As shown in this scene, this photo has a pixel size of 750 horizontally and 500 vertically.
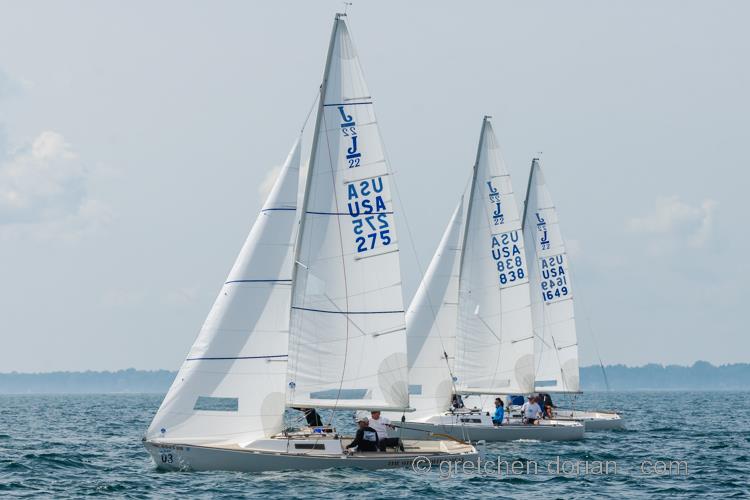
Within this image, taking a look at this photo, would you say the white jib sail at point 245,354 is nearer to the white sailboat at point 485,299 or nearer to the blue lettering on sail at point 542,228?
the white sailboat at point 485,299

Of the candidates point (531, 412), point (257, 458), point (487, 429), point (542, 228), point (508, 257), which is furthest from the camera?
point (542, 228)

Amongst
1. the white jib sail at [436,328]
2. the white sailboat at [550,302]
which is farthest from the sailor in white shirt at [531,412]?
the white sailboat at [550,302]

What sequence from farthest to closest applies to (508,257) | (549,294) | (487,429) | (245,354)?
(549,294) → (508,257) → (487,429) → (245,354)

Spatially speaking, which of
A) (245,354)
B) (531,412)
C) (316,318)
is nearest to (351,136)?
(316,318)

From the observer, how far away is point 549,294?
50625mm

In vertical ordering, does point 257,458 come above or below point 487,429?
below

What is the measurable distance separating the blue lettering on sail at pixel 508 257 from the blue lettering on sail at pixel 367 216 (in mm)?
14289

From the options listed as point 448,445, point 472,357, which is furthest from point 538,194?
point 448,445

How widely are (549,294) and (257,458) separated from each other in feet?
83.9

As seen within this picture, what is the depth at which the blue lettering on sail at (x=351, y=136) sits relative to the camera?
94.1 ft

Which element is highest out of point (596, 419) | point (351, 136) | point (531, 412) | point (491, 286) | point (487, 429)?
point (351, 136)

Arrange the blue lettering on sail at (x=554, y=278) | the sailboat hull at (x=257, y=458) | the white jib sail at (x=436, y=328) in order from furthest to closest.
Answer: the blue lettering on sail at (x=554, y=278) → the white jib sail at (x=436, y=328) → the sailboat hull at (x=257, y=458)

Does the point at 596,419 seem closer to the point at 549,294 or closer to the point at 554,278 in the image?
the point at 549,294

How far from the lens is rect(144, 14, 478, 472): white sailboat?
91.0 ft
